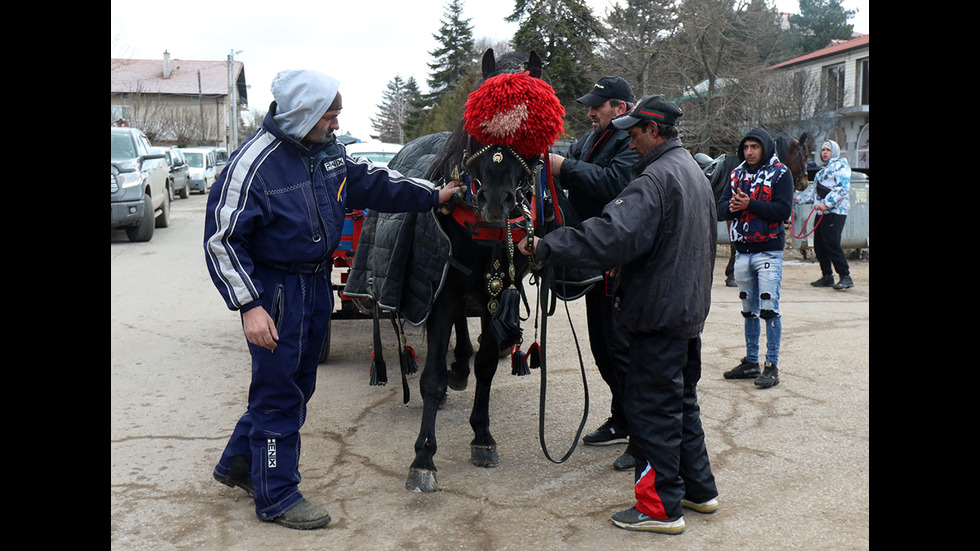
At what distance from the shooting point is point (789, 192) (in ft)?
18.4

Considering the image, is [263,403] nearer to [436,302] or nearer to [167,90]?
[436,302]

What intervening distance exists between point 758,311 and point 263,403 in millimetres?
3844

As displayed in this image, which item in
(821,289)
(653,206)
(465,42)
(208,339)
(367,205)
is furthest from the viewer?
(465,42)

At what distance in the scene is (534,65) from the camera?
3.63m

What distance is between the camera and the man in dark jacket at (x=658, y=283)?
3270mm

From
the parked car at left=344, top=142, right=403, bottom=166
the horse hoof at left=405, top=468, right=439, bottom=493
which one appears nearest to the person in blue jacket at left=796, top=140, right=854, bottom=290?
the parked car at left=344, top=142, right=403, bottom=166

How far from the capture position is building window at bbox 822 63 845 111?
30.8 meters

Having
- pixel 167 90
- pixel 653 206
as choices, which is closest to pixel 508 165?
pixel 653 206

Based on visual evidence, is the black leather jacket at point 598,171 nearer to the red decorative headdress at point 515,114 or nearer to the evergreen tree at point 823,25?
the red decorative headdress at point 515,114

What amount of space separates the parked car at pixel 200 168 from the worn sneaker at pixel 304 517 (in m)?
26.6

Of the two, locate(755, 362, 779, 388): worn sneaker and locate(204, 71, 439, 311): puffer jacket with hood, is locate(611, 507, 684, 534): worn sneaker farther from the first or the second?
locate(755, 362, 779, 388): worn sneaker

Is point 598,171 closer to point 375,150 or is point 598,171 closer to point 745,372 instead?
point 745,372

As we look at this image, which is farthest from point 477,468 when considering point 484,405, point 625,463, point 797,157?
point 797,157

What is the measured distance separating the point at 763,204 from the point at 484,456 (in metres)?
2.87
